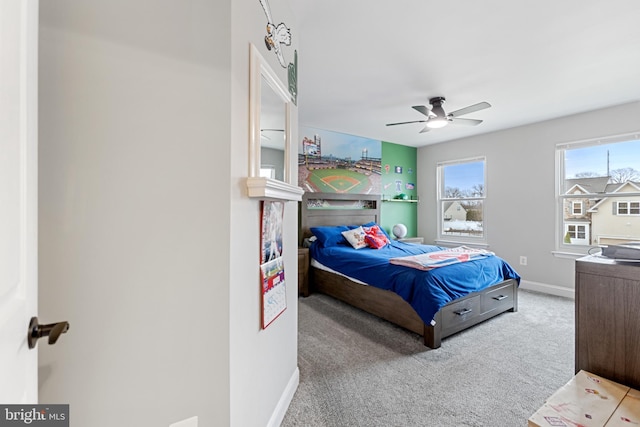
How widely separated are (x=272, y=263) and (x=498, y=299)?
2.75 meters

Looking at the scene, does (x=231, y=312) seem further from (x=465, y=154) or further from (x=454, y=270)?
(x=465, y=154)

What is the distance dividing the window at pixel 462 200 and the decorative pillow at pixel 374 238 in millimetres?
1754

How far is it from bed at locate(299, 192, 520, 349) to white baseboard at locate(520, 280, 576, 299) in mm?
1161

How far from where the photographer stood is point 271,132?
4.72 feet

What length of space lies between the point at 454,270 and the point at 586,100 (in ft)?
8.82

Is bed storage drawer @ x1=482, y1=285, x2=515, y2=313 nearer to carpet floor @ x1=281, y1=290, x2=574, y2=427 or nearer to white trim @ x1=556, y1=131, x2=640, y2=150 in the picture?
carpet floor @ x1=281, y1=290, x2=574, y2=427

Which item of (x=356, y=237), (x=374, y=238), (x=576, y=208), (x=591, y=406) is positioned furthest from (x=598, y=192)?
(x=591, y=406)

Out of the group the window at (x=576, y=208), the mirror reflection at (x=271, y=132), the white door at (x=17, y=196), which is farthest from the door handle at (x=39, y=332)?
the window at (x=576, y=208)

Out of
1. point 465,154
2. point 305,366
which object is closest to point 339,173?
point 465,154

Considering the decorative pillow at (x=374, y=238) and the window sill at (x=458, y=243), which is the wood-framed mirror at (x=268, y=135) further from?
the window sill at (x=458, y=243)

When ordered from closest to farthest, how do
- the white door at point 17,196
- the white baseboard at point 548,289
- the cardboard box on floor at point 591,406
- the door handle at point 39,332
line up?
the white door at point 17,196 → the door handle at point 39,332 → the cardboard box on floor at point 591,406 → the white baseboard at point 548,289

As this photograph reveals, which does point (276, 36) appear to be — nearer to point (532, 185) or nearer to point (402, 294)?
point (402, 294)

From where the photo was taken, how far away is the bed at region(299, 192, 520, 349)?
245cm

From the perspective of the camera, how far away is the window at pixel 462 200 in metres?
4.72
